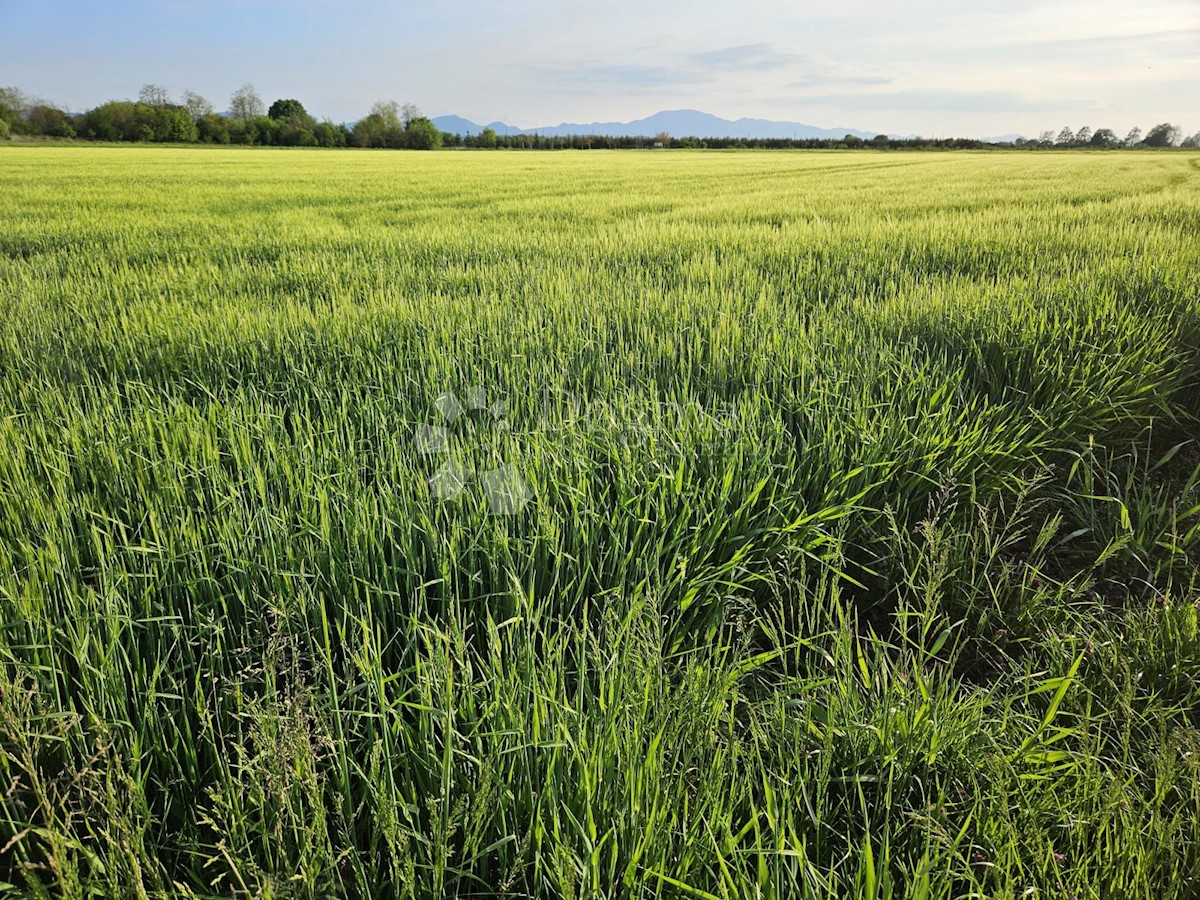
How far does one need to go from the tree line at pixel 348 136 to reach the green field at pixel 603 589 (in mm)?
65217

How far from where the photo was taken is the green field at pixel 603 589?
91 cm

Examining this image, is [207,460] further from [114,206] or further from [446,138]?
[446,138]

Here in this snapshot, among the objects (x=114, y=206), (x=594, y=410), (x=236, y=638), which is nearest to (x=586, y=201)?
(x=114, y=206)

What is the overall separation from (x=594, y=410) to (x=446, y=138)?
83.2 m

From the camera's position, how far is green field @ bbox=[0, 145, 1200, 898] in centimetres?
91

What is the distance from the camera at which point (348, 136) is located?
222 feet

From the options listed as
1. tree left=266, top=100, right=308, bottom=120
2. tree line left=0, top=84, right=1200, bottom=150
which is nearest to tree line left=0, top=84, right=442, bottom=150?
tree line left=0, top=84, right=1200, bottom=150

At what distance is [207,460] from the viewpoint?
175 cm

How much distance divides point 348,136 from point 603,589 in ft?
257

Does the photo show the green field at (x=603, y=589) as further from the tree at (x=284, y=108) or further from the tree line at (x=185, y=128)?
the tree at (x=284, y=108)

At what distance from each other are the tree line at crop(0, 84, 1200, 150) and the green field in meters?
65.2

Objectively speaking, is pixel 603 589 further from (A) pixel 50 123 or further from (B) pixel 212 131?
(A) pixel 50 123

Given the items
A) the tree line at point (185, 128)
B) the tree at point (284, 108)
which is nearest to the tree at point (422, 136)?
the tree line at point (185, 128)

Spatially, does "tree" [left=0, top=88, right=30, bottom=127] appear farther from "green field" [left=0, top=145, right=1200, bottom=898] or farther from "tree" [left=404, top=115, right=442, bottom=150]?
"green field" [left=0, top=145, right=1200, bottom=898]
